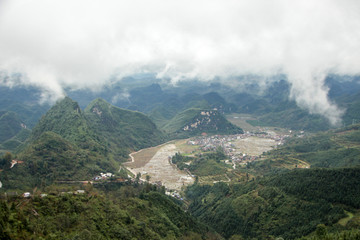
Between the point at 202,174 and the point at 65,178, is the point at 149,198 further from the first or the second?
the point at 202,174

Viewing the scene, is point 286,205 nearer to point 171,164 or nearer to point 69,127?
point 171,164

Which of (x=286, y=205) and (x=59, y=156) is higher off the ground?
(x=286, y=205)

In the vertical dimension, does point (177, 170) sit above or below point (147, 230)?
above

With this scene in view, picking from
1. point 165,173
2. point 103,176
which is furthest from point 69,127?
point 165,173

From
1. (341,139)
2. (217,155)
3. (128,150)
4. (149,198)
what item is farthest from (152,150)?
(341,139)

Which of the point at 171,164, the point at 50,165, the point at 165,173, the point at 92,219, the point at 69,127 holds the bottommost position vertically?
the point at 92,219

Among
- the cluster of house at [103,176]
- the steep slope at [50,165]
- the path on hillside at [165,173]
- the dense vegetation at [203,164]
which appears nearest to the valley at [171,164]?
the path on hillside at [165,173]

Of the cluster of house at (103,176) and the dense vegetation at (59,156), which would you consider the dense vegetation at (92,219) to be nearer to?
the dense vegetation at (59,156)
